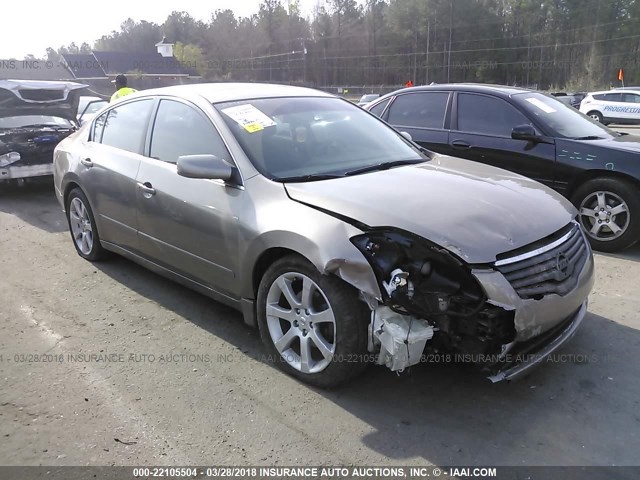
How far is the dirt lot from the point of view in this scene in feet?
8.42

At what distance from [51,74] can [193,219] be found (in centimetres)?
1228

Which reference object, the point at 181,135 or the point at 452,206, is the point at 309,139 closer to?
the point at 181,135

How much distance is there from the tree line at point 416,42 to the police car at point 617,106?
113 ft

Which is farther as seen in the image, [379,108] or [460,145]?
[379,108]

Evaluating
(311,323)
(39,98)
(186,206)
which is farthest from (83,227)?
(39,98)

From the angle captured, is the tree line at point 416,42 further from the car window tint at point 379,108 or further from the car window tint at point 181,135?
the car window tint at point 181,135

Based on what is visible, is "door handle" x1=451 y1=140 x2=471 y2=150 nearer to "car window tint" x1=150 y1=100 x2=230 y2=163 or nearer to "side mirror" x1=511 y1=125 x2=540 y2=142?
"side mirror" x1=511 y1=125 x2=540 y2=142

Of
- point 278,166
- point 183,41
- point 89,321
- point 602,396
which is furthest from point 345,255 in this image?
point 183,41

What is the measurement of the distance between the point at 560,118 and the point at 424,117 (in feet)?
5.28

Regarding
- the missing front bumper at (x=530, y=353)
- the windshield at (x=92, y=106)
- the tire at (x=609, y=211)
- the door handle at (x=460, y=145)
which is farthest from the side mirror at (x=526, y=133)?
the windshield at (x=92, y=106)

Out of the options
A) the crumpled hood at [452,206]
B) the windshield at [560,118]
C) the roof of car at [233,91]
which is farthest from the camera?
the windshield at [560,118]

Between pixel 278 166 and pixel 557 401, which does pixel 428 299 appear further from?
pixel 278 166

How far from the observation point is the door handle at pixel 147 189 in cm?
392

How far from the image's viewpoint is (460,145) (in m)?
6.29
